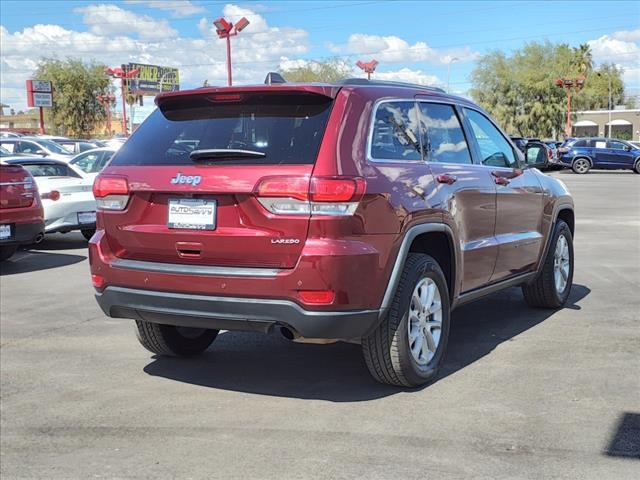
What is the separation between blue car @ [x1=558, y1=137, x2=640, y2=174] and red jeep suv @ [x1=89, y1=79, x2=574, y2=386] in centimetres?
3088

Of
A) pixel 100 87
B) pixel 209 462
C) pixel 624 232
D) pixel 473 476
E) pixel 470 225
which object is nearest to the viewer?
pixel 473 476

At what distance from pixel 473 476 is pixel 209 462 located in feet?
4.16

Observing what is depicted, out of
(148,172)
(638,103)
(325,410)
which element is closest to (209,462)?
(325,410)

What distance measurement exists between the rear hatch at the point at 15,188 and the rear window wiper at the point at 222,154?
19.0 ft

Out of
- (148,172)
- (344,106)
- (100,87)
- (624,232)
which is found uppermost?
(100,87)

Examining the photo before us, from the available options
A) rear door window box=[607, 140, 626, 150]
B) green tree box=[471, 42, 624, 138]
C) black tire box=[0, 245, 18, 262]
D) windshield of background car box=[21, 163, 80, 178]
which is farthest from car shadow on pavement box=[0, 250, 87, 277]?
green tree box=[471, 42, 624, 138]

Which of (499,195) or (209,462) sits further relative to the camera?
(499,195)

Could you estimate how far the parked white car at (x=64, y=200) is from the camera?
36.3 ft

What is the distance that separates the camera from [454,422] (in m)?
4.02

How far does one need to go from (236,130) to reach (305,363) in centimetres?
184

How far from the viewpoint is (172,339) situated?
17.1ft

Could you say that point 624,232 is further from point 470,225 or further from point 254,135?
point 254,135

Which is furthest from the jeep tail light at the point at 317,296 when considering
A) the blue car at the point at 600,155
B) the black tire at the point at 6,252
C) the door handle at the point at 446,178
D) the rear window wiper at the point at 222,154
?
the blue car at the point at 600,155

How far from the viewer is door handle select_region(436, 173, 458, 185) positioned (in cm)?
470
